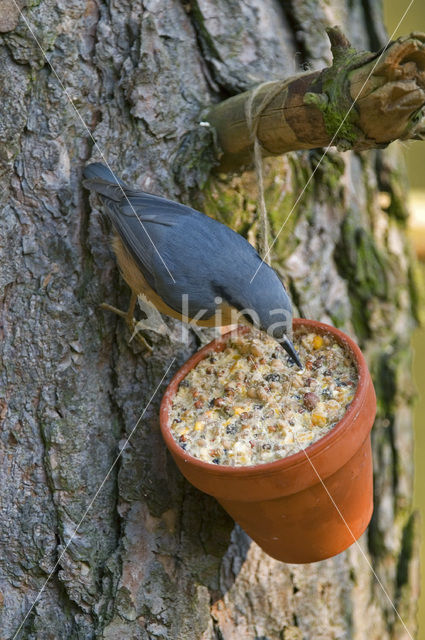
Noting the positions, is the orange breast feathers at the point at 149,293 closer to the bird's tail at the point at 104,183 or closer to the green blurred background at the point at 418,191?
the bird's tail at the point at 104,183

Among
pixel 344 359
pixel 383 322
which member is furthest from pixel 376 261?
pixel 344 359

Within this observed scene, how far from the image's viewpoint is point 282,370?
2.16m

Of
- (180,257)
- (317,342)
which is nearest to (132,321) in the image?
(180,257)

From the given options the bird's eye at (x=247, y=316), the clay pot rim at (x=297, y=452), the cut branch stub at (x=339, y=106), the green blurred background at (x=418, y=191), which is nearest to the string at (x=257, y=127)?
the cut branch stub at (x=339, y=106)

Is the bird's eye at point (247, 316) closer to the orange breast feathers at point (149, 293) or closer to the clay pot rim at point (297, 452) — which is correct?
the orange breast feathers at point (149, 293)

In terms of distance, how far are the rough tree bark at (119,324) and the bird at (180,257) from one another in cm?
11

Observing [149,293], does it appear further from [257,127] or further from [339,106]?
[339,106]

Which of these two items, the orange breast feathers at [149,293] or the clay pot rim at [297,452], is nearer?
the clay pot rim at [297,452]

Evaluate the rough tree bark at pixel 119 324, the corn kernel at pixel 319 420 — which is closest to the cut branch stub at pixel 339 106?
the rough tree bark at pixel 119 324

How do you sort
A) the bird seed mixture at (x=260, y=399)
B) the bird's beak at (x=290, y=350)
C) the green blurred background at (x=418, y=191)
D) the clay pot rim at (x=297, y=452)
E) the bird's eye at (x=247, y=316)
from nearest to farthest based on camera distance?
the clay pot rim at (x=297, y=452) → the bird seed mixture at (x=260, y=399) → the bird's beak at (x=290, y=350) → the bird's eye at (x=247, y=316) → the green blurred background at (x=418, y=191)

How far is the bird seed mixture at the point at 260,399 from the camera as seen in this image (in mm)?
1892

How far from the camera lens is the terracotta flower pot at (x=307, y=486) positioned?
1759mm

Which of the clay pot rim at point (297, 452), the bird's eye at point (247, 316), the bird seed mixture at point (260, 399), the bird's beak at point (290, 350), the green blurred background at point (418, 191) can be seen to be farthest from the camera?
the green blurred background at point (418, 191)

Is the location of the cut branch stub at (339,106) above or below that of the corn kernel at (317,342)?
above
